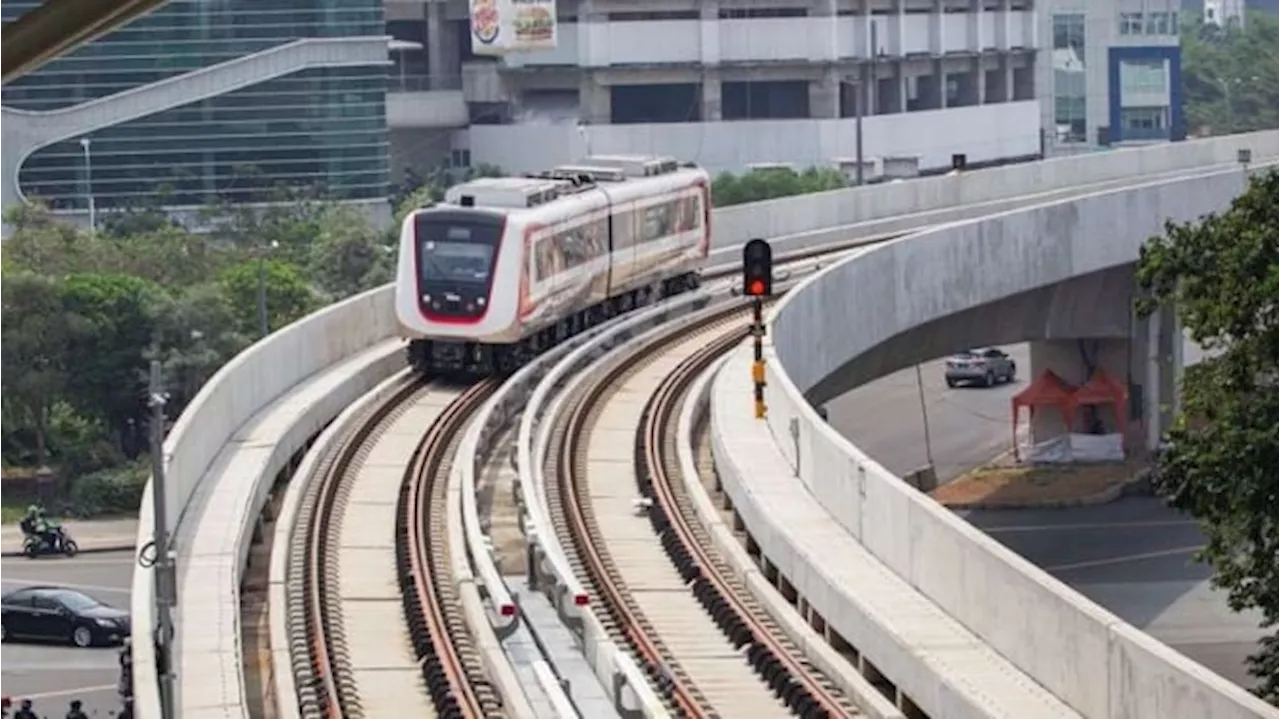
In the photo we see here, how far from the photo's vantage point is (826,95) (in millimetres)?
96000

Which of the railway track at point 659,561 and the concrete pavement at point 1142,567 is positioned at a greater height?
the railway track at point 659,561

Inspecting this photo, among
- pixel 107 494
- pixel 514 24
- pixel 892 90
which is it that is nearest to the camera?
pixel 107 494

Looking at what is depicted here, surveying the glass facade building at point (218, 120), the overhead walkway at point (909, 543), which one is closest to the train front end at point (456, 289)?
the overhead walkway at point (909, 543)

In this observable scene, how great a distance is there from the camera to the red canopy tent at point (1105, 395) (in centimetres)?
4875

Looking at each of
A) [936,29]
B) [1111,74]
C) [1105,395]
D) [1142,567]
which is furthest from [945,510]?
[1111,74]

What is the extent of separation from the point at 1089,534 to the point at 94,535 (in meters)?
14.1

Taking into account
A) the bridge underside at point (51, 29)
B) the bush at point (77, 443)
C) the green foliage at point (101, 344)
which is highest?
the bridge underside at point (51, 29)

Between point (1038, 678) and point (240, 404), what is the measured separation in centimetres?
1327

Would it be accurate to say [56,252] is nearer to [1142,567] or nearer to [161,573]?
[1142,567]

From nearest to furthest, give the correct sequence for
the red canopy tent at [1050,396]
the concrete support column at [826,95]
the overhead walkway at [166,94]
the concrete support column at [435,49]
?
the red canopy tent at [1050,396]
the overhead walkway at [166,94]
the concrete support column at [826,95]
the concrete support column at [435,49]

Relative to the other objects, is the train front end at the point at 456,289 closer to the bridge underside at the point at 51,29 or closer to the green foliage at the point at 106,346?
the green foliage at the point at 106,346

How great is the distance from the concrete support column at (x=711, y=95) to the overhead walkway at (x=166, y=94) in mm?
14100

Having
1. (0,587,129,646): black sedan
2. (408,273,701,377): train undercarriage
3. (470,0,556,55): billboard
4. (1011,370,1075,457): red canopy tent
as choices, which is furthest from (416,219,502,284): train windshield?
(470,0,556,55): billboard

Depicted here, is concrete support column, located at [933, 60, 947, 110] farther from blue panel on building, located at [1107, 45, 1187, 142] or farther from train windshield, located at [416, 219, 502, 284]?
train windshield, located at [416, 219, 502, 284]
